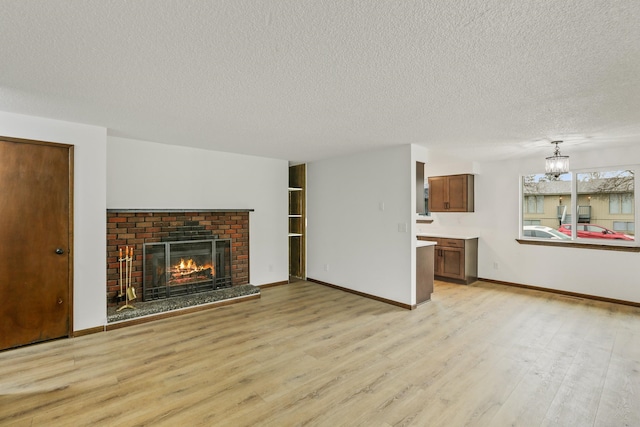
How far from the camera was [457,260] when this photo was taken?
5852 millimetres

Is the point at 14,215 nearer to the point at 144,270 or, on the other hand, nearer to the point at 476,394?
the point at 144,270

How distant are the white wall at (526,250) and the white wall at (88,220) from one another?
524 centimetres

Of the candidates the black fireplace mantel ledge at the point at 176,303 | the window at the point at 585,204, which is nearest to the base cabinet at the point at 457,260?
the window at the point at 585,204

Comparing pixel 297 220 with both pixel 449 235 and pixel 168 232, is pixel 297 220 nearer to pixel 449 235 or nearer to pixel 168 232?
pixel 168 232

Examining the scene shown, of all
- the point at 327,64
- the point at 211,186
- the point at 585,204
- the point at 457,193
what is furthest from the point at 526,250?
the point at 211,186

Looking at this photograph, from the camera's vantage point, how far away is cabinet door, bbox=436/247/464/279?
580 centimetres

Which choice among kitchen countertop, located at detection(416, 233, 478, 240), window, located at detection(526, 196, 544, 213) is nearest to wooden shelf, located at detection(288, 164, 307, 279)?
kitchen countertop, located at detection(416, 233, 478, 240)

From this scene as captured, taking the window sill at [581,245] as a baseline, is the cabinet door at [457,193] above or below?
above

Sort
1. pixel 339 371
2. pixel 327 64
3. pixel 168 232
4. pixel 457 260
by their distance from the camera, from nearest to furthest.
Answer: pixel 327 64 < pixel 339 371 < pixel 168 232 < pixel 457 260

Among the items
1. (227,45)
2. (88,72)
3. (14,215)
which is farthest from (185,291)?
(227,45)

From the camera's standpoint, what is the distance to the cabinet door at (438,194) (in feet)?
21.1

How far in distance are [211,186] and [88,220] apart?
5.85 ft

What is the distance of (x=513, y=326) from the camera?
372cm

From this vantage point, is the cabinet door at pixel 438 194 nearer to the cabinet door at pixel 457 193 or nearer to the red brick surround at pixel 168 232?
the cabinet door at pixel 457 193
